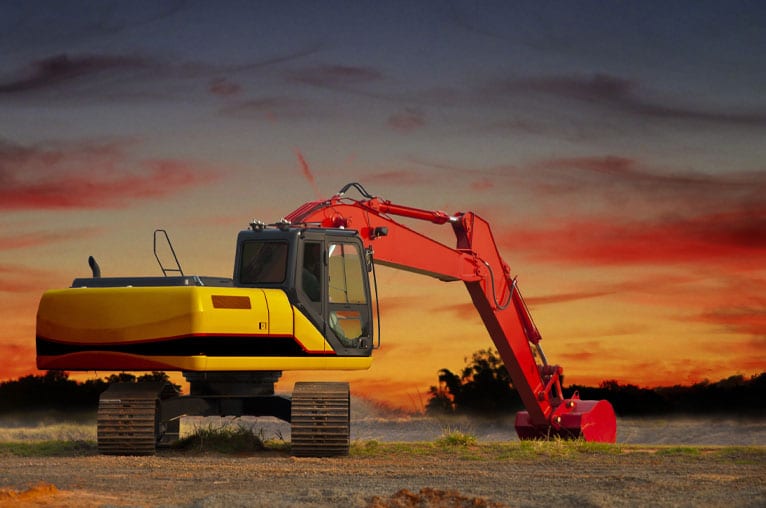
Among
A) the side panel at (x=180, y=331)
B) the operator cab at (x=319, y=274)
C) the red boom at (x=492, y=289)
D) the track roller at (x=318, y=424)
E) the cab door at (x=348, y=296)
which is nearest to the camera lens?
the side panel at (x=180, y=331)

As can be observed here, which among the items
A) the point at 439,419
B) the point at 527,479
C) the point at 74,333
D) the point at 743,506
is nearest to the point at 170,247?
the point at 74,333

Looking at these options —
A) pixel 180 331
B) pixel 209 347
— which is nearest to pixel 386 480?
pixel 209 347

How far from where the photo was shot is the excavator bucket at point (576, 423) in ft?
79.1

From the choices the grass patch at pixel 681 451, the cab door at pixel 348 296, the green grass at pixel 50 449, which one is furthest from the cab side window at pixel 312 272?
the grass patch at pixel 681 451

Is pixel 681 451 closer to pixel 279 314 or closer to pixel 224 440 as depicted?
pixel 279 314

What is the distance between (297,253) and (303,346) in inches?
59.9

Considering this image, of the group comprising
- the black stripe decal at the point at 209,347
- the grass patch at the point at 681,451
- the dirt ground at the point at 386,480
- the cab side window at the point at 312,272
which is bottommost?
the dirt ground at the point at 386,480

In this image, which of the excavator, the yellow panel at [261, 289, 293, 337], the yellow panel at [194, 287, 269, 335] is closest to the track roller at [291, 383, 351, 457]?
the excavator

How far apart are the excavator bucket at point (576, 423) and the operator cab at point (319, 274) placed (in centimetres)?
738

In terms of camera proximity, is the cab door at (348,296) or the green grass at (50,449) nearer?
the cab door at (348,296)

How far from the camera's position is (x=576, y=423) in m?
24.2

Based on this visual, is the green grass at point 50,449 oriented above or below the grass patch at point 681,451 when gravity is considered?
above

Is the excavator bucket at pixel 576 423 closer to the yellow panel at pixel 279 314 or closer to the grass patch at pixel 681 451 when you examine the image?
the grass patch at pixel 681 451

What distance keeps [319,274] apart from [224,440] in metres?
3.99
